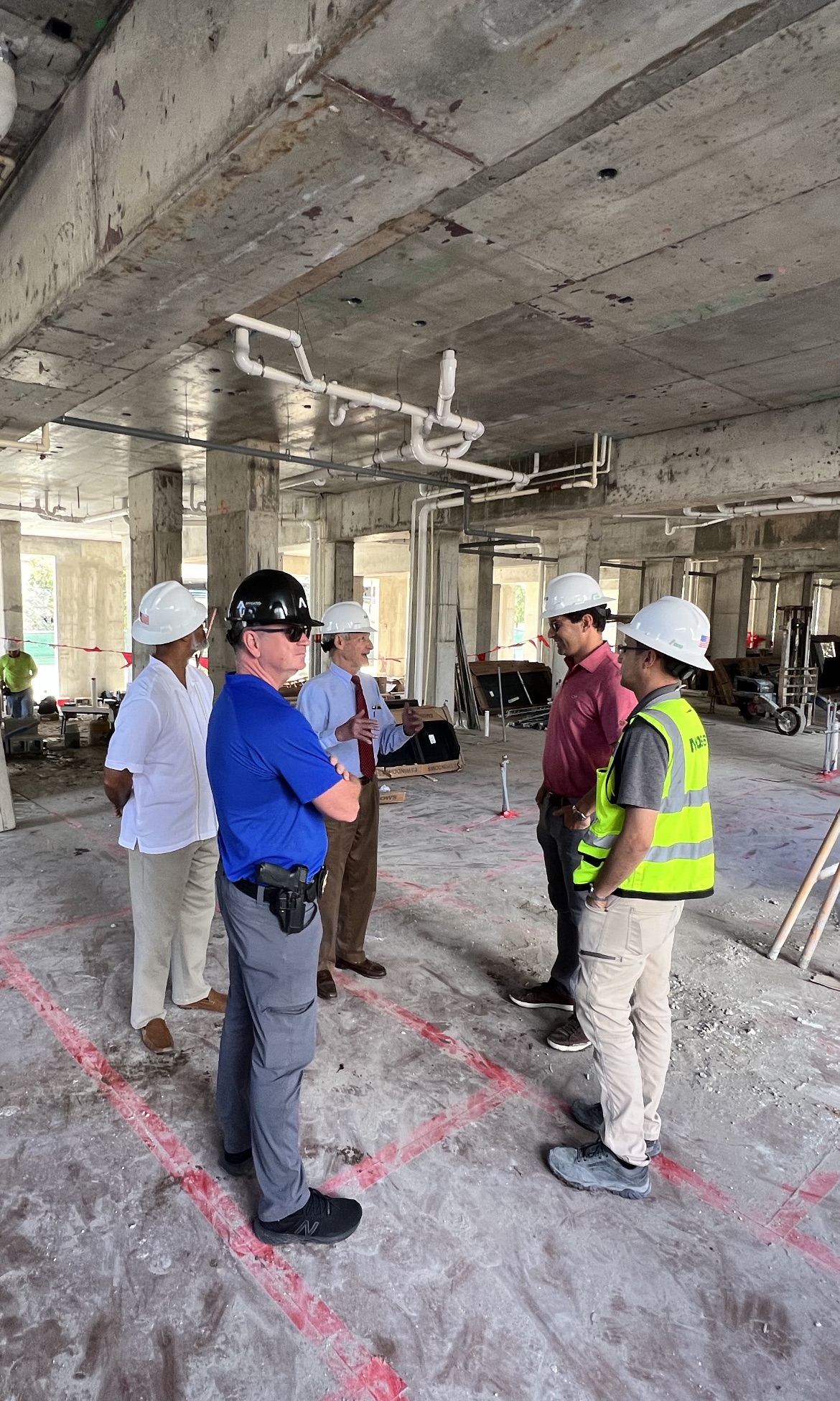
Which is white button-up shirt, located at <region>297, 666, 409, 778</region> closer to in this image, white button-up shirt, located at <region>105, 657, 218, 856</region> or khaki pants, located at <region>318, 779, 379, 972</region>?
khaki pants, located at <region>318, 779, 379, 972</region>

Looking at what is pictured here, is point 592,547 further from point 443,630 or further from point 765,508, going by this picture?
point 443,630

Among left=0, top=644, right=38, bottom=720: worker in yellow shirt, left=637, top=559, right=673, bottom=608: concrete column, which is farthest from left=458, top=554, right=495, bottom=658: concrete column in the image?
left=0, top=644, right=38, bottom=720: worker in yellow shirt

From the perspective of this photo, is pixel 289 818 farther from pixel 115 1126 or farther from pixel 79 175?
pixel 79 175

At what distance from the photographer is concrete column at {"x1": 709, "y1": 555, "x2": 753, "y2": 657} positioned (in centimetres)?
1987

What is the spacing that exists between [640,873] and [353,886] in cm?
200

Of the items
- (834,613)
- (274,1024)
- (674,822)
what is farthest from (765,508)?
Result: (834,613)

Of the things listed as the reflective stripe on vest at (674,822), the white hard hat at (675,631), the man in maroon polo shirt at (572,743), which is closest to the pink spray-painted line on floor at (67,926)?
the man in maroon polo shirt at (572,743)

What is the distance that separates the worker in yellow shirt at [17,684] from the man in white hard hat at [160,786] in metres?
9.73

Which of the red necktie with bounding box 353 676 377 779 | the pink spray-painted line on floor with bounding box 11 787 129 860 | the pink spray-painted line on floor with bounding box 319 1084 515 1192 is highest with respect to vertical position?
the red necktie with bounding box 353 676 377 779

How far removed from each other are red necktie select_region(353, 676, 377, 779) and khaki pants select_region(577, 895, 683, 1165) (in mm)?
1527

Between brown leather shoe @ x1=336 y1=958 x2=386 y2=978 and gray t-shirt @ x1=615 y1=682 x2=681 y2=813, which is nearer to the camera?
gray t-shirt @ x1=615 y1=682 x2=681 y2=813

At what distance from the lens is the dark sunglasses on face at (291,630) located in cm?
225

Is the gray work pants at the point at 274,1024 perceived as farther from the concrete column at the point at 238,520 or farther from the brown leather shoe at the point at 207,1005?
the concrete column at the point at 238,520

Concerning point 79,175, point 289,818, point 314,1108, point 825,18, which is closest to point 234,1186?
point 314,1108
